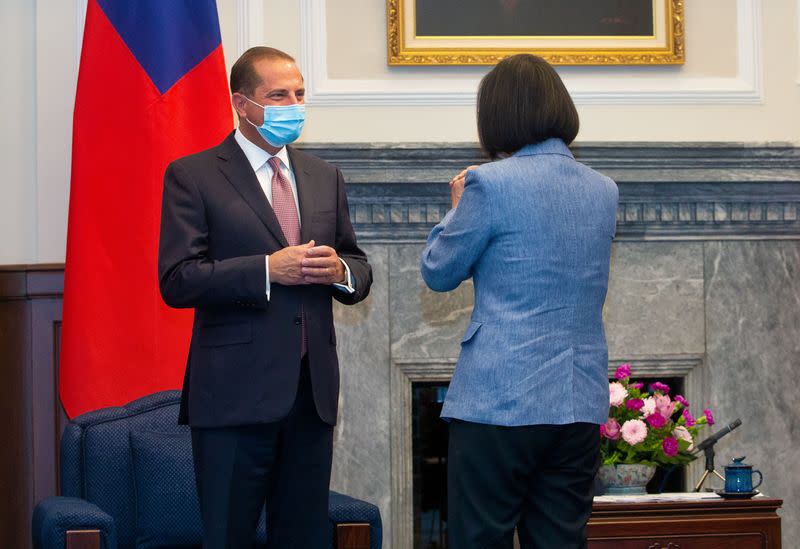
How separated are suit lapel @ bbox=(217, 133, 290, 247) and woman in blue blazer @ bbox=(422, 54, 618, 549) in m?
0.41

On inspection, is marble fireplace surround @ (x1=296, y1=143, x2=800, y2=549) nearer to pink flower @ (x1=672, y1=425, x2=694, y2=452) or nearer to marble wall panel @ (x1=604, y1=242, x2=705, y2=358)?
marble wall panel @ (x1=604, y1=242, x2=705, y2=358)

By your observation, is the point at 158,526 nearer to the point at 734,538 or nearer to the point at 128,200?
the point at 128,200

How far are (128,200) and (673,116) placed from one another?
2.09m

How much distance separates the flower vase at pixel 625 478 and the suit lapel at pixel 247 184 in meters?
1.60

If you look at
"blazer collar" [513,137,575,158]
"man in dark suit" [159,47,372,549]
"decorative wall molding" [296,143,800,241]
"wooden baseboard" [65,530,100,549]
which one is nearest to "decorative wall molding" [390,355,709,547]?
"decorative wall molding" [296,143,800,241]

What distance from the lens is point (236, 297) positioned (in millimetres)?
2408

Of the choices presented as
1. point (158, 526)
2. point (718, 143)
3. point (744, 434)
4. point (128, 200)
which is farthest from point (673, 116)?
point (158, 526)

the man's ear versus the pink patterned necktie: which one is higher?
the man's ear

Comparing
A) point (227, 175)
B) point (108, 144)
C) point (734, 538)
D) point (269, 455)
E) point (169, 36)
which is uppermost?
point (169, 36)

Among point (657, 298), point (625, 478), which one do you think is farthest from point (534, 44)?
point (625, 478)

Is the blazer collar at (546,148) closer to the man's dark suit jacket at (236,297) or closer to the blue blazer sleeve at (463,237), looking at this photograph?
the blue blazer sleeve at (463,237)

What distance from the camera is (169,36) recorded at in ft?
12.9

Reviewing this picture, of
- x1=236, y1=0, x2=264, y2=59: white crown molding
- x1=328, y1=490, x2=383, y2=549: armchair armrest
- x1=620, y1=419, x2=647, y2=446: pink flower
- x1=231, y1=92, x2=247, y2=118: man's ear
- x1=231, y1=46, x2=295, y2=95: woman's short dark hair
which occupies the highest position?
x1=236, y1=0, x2=264, y2=59: white crown molding

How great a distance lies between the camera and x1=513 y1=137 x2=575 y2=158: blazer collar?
2.31m
